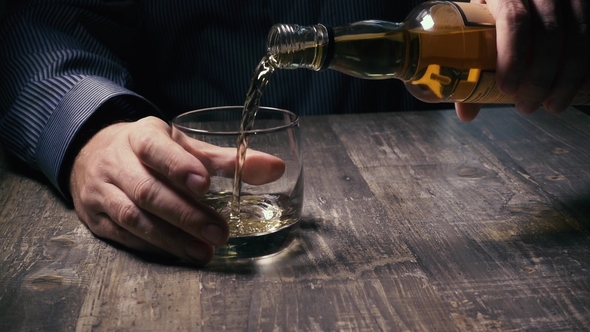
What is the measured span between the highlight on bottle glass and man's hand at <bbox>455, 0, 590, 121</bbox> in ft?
0.94

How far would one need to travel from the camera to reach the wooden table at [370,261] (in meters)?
0.71

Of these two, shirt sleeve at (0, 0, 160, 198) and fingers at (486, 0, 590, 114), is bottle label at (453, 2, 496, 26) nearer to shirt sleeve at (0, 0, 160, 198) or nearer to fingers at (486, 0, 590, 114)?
fingers at (486, 0, 590, 114)

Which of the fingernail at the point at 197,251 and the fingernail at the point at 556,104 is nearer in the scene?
the fingernail at the point at 197,251

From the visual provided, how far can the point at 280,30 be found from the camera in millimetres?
888

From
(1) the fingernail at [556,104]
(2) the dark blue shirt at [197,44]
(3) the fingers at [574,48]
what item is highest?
(3) the fingers at [574,48]

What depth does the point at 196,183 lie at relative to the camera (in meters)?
0.81

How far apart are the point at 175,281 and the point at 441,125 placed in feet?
2.52

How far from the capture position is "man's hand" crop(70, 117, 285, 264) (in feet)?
2.69

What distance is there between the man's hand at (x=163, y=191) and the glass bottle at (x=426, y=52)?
0.16 m

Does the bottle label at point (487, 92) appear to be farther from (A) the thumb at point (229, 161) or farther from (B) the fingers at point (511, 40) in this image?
(A) the thumb at point (229, 161)

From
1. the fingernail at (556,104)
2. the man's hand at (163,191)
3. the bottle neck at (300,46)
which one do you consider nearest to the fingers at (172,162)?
the man's hand at (163,191)

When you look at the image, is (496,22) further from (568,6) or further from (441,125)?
(441,125)

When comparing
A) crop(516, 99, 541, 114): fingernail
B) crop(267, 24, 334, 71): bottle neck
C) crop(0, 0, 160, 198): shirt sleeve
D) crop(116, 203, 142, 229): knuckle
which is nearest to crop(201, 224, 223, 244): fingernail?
crop(116, 203, 142, 229): knuckle

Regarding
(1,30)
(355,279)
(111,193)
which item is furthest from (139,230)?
(1,30)
